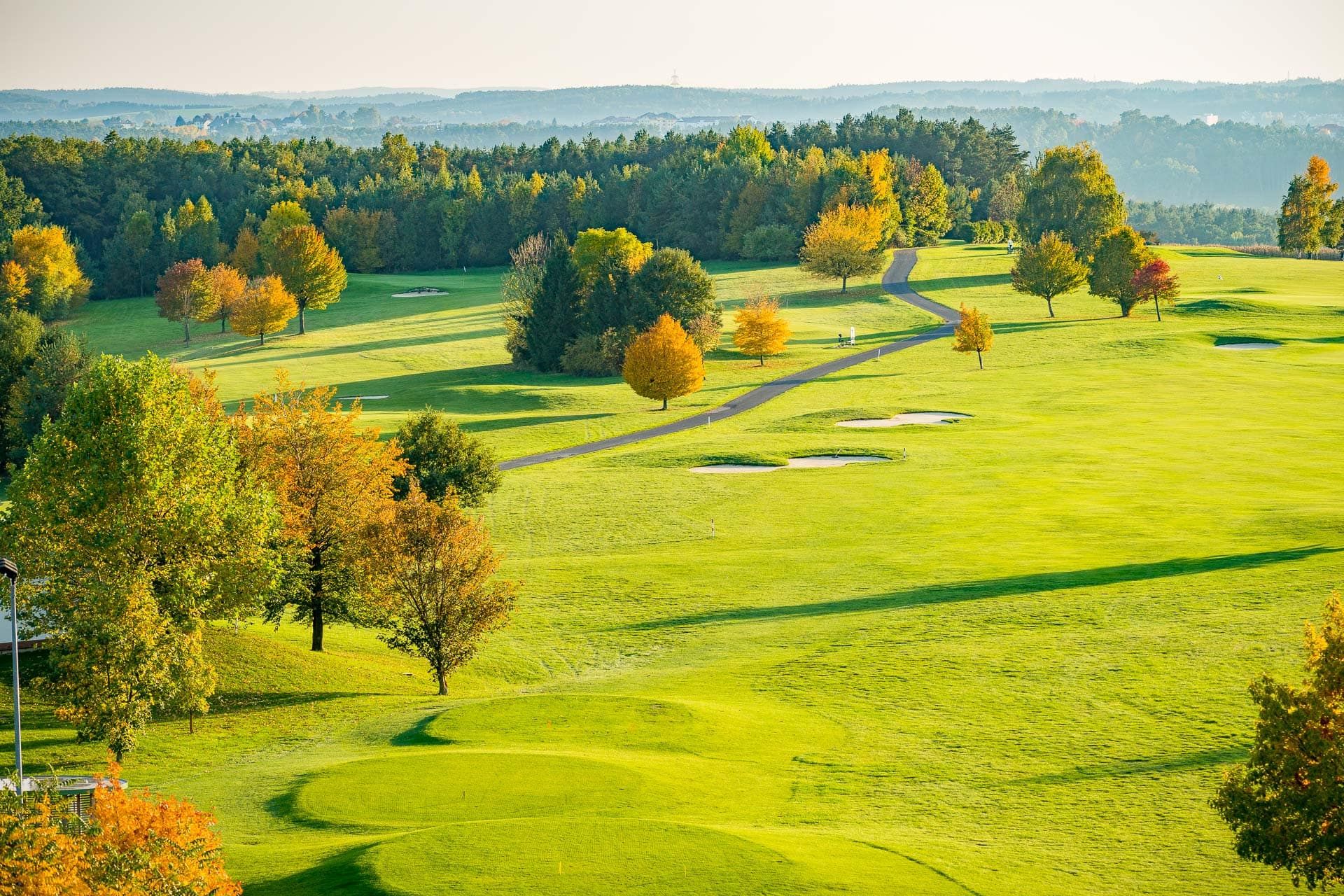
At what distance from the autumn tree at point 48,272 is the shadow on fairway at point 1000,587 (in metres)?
131

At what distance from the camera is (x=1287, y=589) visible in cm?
4544

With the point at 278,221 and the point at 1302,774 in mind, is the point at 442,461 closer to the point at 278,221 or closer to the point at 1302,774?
the point at 1302,774

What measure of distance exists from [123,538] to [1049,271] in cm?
10047

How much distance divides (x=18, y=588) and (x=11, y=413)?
54625 millimetres

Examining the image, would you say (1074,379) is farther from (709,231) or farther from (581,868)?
(709,231)

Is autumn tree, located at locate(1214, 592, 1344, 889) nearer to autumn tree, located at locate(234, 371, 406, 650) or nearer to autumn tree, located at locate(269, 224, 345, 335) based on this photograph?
autumn tree, located at locate(234, 371, 406, 650)

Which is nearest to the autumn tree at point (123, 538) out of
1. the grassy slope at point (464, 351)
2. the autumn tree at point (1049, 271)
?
the grassy slope at point (464, 351)

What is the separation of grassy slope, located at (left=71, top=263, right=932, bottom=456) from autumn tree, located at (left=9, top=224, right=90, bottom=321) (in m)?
3.10

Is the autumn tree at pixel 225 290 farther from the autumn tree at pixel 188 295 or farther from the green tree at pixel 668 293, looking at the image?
the green tree at pixel 668 293

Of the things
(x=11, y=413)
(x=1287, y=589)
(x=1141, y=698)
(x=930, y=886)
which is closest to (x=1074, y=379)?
(x=1287, y=589)

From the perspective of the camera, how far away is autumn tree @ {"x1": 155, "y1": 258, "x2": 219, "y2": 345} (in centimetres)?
14200

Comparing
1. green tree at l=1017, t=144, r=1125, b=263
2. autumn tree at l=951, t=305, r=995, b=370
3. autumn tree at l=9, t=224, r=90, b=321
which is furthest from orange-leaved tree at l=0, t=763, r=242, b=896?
autumn tree at l=9, t=224, r=90, b=321

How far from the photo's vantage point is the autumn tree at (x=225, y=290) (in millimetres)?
144875

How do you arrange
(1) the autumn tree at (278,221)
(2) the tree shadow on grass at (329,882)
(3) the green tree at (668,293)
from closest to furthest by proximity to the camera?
(2) the tree shadow on grass at (329,882)
(3) the green tree at (668,293)
(1) the autumn tree at (278,221)
